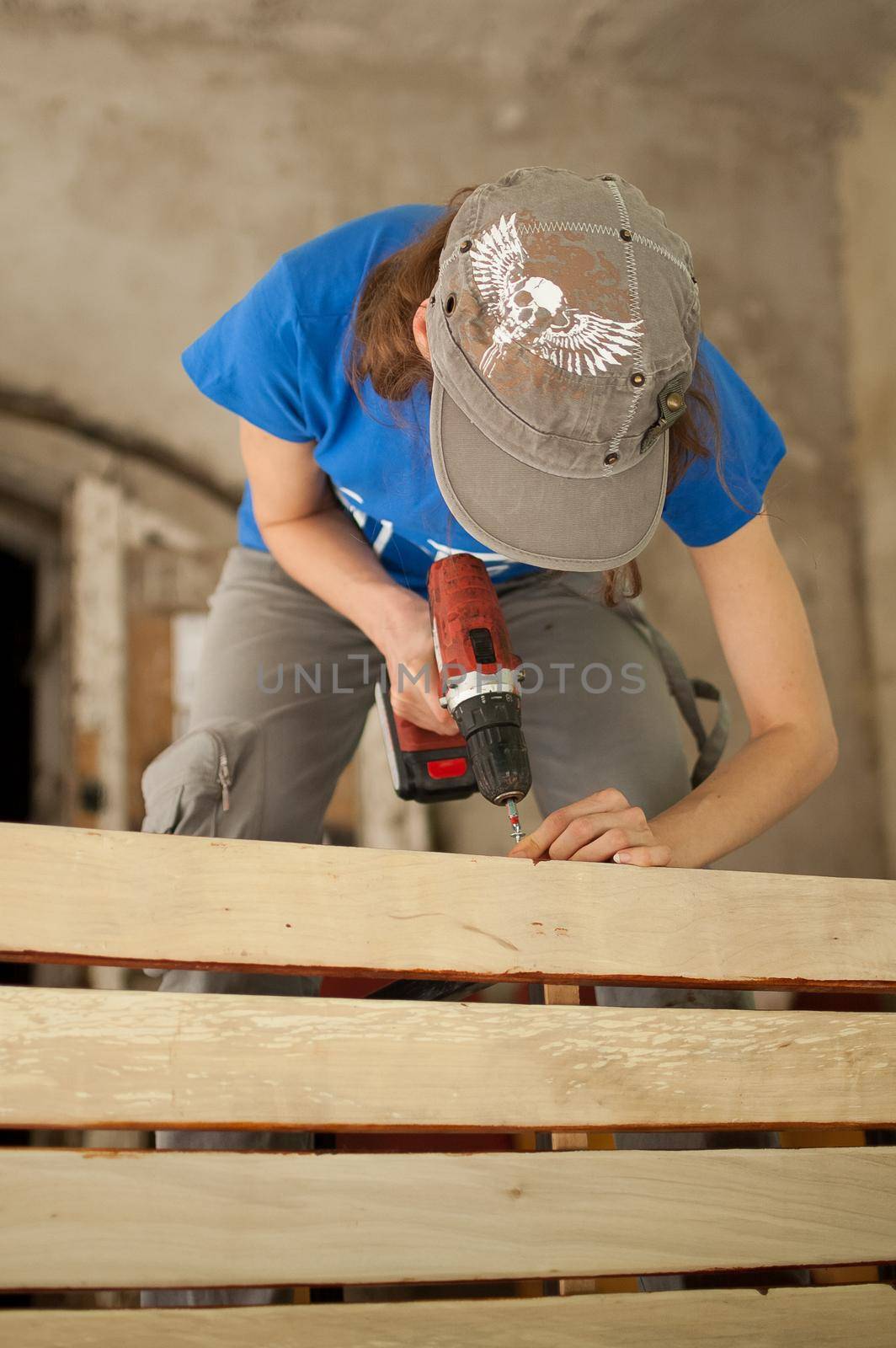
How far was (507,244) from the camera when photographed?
111cm

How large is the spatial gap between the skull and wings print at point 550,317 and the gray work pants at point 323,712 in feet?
1.93

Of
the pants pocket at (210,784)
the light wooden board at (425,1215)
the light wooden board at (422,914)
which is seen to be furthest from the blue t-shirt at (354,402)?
the light wooden board at (425,1215)

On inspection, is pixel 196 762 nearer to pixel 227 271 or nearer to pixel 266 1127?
pixel 266 1127

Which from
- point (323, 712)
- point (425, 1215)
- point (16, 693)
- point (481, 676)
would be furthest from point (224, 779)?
point (16, 693)

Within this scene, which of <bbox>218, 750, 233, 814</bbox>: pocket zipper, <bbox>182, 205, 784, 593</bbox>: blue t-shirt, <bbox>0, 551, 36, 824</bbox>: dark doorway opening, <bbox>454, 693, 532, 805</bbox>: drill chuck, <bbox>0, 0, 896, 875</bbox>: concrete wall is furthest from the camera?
<bbox>0, 551, 36, 824</bbox>: dark doorway opening

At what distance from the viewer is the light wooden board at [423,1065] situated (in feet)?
2.94

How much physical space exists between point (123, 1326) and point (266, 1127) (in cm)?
17

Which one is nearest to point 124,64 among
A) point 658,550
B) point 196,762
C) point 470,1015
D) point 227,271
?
point 227,271

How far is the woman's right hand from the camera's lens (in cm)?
142

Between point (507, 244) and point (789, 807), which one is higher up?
point (507, 244)

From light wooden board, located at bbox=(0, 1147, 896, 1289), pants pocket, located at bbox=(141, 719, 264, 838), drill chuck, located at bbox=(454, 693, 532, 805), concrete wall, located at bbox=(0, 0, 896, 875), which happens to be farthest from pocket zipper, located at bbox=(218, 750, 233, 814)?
concrete wall, located at bbox=(0, 0, 896, 875)

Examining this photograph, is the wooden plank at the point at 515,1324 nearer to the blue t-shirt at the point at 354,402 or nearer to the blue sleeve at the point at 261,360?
the blue t-shirt at the point at 354,402

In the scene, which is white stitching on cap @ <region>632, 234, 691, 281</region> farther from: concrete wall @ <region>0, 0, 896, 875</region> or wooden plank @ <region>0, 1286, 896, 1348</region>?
concrete wall @ <region>0, 0, 896, 875</region>

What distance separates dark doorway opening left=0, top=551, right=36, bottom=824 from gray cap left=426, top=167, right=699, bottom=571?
10.1ft
